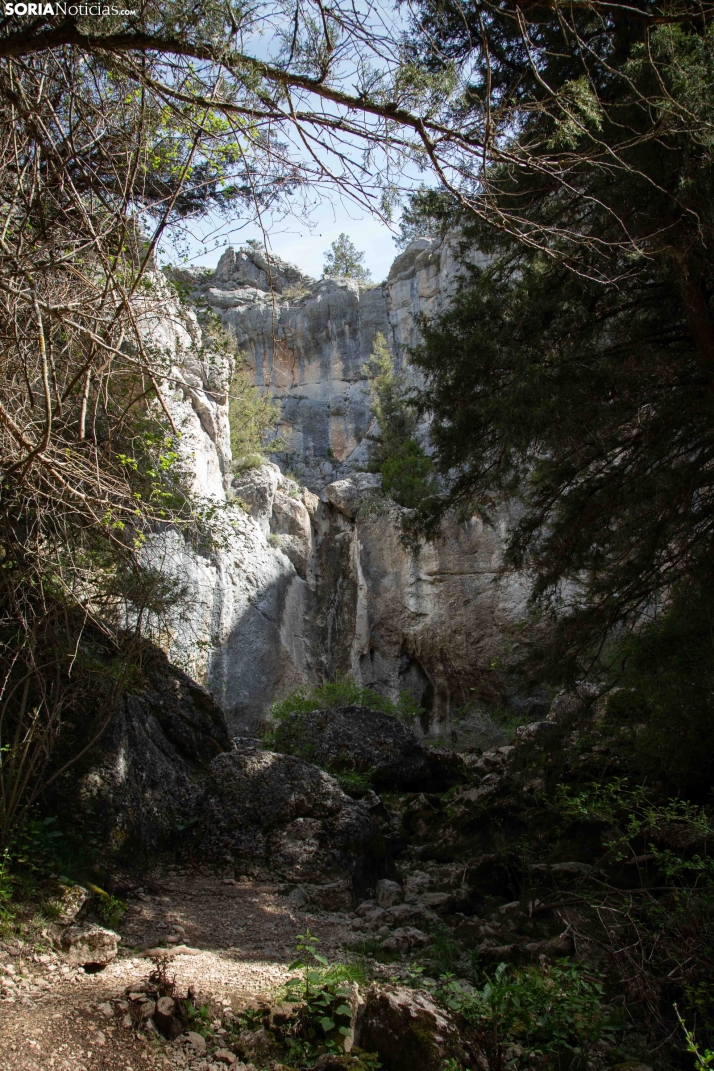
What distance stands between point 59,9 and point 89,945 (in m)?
4.60

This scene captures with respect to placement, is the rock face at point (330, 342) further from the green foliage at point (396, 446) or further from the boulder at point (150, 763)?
the boulder at point (150, 763)

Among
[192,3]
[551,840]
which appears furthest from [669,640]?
[192,3]

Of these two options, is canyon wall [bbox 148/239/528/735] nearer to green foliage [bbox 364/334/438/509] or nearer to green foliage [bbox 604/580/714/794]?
green foliage [bbox 364/334/438/509]

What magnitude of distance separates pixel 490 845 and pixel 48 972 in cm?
507

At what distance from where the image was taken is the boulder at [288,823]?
6469 millimetres

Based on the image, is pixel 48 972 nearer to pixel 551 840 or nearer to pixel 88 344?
pixel 88 344

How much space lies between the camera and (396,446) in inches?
945

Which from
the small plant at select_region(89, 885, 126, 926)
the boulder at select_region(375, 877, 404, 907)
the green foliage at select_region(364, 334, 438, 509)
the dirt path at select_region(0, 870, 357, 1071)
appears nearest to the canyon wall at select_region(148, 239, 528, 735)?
the green foliage at select_region(364, 334, 438, 509)

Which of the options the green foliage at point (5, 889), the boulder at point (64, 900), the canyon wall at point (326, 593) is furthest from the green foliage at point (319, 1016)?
the canyon wall at point (326, 593)

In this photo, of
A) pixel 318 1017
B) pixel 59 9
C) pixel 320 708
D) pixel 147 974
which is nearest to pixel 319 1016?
pixel 318 1017

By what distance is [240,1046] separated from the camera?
129 inches

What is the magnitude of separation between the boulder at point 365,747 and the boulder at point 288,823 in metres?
2.52

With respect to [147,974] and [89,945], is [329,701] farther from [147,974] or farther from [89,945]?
[147,974]

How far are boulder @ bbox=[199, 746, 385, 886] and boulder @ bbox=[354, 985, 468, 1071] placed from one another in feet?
8.87
